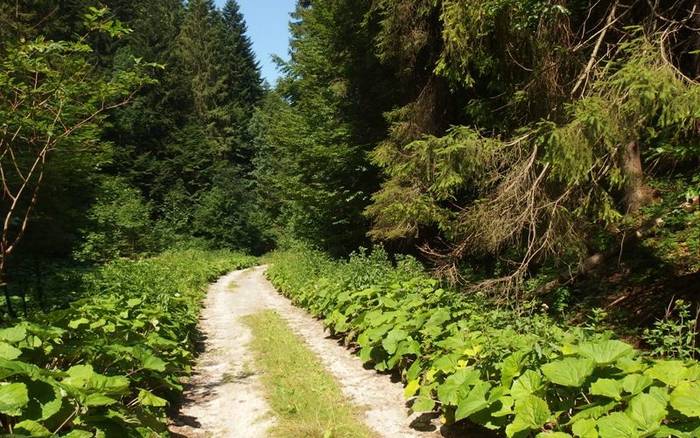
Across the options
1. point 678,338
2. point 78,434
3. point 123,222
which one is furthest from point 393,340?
point 123,222

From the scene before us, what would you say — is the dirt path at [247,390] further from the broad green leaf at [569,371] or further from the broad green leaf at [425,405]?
the broad green leaf at [569,371]

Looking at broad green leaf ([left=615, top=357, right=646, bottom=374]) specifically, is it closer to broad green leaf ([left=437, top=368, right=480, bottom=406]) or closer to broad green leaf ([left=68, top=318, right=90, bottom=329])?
broad green leaf ([left=437, top=368, right=480, bottom=406])

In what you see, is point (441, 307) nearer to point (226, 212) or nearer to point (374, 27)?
point (374, 27)

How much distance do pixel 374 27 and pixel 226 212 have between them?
98.5 feet

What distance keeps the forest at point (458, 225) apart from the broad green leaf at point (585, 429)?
0.06 ft

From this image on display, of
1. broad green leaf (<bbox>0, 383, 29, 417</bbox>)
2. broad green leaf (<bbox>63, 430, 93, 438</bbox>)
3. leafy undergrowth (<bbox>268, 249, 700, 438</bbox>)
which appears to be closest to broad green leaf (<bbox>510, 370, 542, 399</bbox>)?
leafy undergrowth (<bbox>268, 249, 700, 438</bbox>)

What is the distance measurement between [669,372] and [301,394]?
3.51 m

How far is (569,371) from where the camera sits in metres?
3.15

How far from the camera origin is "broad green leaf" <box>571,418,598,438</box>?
277 centimetres

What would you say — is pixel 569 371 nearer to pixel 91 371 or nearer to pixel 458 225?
pixel 91 371

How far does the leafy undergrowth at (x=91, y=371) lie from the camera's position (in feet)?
9.11

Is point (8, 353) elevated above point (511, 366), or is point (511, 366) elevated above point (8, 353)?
point (8, 353)

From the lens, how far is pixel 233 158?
162 ft

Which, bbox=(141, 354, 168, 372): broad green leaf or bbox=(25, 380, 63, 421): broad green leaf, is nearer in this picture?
bbox=(25, 380, 63, 421): broad green leaf
